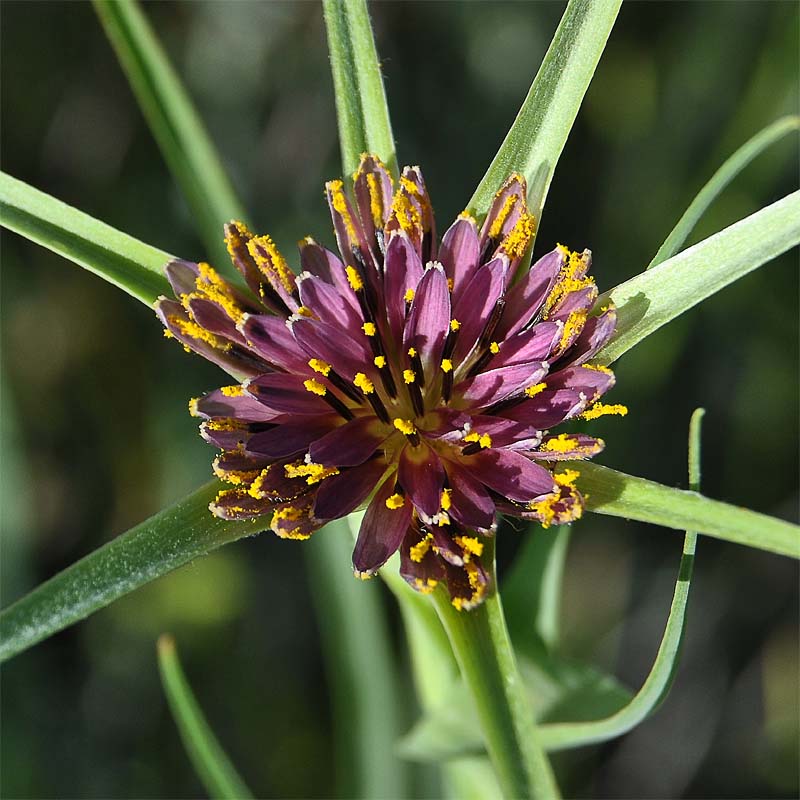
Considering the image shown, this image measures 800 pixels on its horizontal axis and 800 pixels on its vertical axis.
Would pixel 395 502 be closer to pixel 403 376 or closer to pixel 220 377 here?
pixel 403 376

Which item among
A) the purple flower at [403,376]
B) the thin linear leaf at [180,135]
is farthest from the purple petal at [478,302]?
the thin linear leaf at [180,135]

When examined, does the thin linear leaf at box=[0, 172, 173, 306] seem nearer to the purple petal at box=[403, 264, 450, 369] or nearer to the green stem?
the purple petal at box=[403, 264, 450, 369]

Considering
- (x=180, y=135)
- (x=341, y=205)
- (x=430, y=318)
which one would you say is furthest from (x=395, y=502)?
(x=180, y=135)

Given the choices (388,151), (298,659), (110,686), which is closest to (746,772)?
(298,659)

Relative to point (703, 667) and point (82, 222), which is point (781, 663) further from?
point (82, 222)

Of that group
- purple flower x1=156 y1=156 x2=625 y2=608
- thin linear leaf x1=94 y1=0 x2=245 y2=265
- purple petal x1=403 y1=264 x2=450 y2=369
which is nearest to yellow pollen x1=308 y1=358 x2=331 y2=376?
purple flower x1=156 y1=156 x2=625 y2=608

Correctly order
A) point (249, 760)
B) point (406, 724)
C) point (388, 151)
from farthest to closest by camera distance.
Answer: point (249, 760), point (406, 724), point (388, 151)
